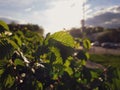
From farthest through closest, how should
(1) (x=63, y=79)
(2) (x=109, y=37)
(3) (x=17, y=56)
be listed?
1. (2) (x=109, y=37)
2. (1) (x=63, y=79)
3. (3) (x=17, y=56)

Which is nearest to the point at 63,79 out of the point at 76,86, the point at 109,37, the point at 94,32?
the point at 76,86

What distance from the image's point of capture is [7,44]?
1.85m

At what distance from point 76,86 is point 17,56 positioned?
483 millimetres

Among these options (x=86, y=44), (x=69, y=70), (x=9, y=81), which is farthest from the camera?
(x=86, y=44)

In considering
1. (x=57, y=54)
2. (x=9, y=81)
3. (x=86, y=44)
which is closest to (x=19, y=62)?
(x=9, y=81)

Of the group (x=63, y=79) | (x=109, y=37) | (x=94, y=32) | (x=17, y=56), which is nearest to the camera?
(x=17, y=56)

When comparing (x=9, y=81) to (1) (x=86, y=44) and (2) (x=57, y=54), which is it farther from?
(1) (x=86, y=44)

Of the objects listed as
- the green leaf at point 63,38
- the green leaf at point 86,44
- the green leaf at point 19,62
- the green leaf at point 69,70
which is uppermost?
the green leaf at point 63,38

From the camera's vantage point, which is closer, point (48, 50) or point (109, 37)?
point (48, 50)

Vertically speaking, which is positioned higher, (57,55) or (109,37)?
(57,55)

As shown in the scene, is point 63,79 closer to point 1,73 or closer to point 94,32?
point 1,73

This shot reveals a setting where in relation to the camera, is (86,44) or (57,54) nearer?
(57,54)

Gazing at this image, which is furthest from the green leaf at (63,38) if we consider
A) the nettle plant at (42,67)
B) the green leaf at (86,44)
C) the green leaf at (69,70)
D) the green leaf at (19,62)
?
the green leaf at (86,44)

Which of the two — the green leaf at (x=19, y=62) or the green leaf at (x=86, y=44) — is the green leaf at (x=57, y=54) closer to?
the green leaf at (x=19, y=62)
